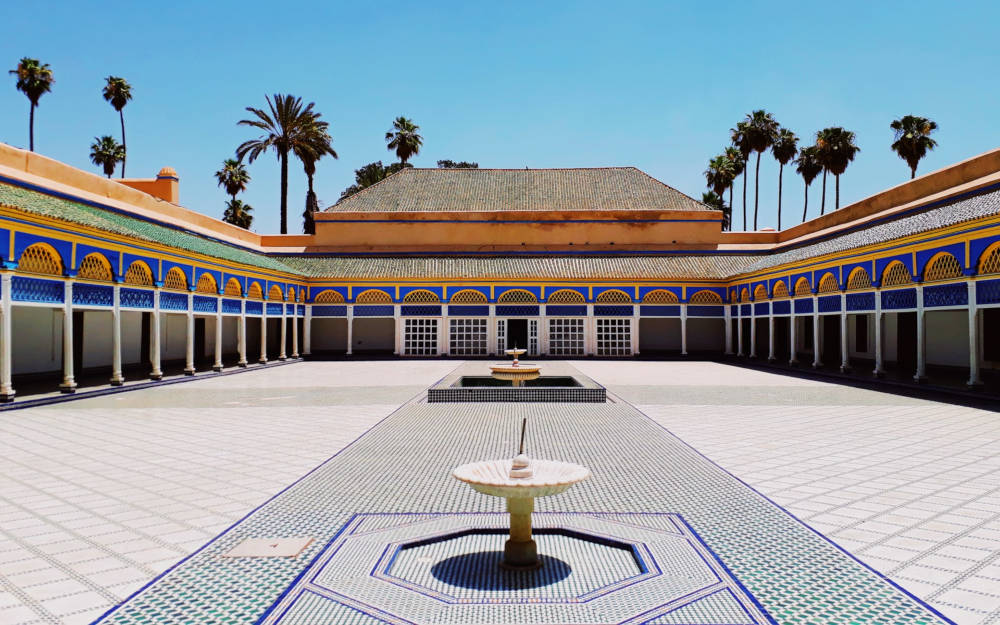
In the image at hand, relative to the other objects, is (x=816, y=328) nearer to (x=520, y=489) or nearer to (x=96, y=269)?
(x=520, y=489)

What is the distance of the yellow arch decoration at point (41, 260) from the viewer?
14.1 metres

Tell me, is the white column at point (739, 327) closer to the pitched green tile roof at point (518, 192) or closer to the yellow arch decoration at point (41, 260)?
the pitched green tile roof at point (518, 192)

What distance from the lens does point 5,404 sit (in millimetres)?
13461

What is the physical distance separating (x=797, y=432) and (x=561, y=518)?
20.2 feet

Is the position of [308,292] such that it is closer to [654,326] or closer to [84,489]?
[654,326]

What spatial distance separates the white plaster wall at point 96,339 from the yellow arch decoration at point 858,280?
24.9 meters

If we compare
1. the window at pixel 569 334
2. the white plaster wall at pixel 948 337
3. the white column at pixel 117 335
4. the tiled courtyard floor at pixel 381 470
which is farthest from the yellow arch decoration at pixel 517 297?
the white column at pixel 117 335

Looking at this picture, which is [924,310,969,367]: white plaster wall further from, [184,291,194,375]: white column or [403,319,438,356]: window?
[184,291,194,375]: white column

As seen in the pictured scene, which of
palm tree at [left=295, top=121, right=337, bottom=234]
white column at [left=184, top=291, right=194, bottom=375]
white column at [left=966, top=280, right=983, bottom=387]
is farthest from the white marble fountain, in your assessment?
palm tree at [left=295, top=121, right=337, bottom=234]

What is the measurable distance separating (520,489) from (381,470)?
3627 mm

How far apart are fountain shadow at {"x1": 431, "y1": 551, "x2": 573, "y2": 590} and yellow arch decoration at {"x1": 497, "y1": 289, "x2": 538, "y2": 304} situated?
26.4 m

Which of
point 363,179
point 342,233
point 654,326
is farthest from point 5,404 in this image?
point 363,179

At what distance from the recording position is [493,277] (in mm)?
30844

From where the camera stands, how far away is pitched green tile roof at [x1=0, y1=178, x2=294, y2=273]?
14.4 m
